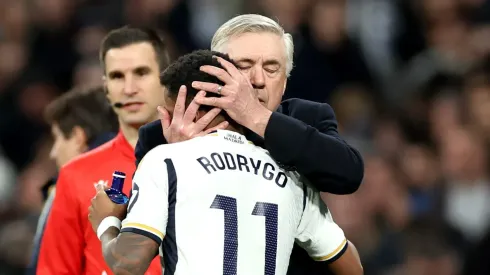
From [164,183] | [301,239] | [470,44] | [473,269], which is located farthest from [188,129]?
[470,44]

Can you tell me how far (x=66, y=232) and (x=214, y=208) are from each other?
141 cm

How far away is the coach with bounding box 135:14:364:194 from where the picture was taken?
12.3 feet

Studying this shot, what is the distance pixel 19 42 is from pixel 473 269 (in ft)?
17.5

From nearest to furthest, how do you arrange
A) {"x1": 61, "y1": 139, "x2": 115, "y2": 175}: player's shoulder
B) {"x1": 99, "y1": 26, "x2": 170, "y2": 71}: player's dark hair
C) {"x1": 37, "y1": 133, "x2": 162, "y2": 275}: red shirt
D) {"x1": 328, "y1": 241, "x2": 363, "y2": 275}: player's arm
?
{"x1": 328, "y1": 241, "x2": 363, "y2": 275}: player's arm < {"x1": 37, "y1": 133, "x2": 162, "y2": 275}: red shirt < {"x1": 61, "y1": 139, "x2": 115, "y2": 175}: player's shoulder < {"x1": 99, "y1": 26, "x2": 170, "y2": 71}: player's dark hair

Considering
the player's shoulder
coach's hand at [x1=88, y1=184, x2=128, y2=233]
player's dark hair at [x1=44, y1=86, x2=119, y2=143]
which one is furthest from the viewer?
player's dark hair at [x1=44, y1=86, x2=119, y2=143]

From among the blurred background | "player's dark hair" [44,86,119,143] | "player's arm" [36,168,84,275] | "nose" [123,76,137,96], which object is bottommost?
the blurred background

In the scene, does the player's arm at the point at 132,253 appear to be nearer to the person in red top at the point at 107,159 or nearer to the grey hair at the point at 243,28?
the grey hair at the point at 243,28

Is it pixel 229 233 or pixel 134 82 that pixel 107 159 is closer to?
pixel 134 82

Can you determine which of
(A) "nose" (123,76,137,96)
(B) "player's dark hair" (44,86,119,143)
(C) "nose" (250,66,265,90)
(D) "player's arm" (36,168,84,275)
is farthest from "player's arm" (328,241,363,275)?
(B) "player's dark hair" (44,86,119,143)

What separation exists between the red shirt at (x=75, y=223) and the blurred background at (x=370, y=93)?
3412 mm

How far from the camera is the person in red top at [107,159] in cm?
481

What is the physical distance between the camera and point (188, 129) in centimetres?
373

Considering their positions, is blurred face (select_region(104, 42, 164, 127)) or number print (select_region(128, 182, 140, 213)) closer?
number print (select_region(128, 182, 140, 213))

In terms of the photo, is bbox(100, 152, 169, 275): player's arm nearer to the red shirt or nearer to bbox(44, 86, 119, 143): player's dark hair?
the red shirt
